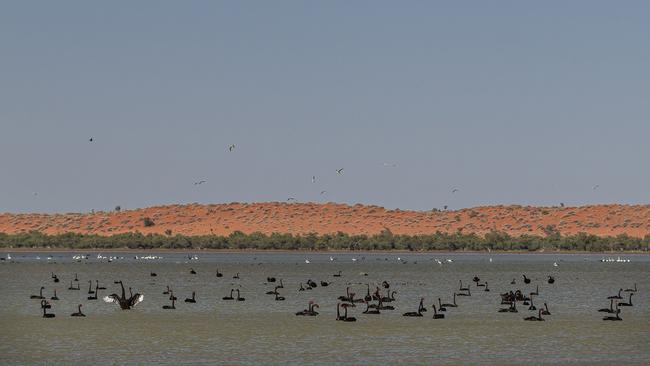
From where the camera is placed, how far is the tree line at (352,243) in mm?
173875

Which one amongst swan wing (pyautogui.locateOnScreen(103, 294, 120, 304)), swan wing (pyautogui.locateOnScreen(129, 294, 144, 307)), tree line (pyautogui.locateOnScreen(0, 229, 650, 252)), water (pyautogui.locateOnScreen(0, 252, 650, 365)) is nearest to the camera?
water (pyautogui.locateOnScreen(0, 252, 650, 365))

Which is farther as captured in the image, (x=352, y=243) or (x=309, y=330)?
(x=352, y=243)

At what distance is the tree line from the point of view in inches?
6845

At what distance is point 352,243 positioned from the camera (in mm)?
179125

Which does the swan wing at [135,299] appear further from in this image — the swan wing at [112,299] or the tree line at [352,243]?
the tree line at [352,243]

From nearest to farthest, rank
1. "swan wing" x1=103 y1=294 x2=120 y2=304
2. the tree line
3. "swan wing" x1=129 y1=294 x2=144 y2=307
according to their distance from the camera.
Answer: "swan wing" x1=129 y1=294 x2=144 y2=307 < "swan wing" x1=103 y1=294 x2=120 y2=304 < the tree line

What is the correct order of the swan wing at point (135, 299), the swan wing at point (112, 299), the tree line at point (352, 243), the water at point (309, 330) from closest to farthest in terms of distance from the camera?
the water at point (309, 330), the swan wing at point (135, 299), the swan wing at point (112, 299), the tree line at point (352, 243)

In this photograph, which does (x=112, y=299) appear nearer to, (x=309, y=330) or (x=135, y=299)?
(x=135, y=299)

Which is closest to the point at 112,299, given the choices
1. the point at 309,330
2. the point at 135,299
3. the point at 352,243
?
the point at 135,299

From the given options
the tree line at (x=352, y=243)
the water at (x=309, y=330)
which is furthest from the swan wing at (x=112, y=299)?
the tree line at (x=352, y=243)

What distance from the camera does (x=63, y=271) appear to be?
103875 millimetres

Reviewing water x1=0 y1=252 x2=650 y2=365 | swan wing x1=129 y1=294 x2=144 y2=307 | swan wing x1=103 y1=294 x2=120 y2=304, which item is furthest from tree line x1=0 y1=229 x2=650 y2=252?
swan wing x1=129 y1=294 x2=144 y2=307

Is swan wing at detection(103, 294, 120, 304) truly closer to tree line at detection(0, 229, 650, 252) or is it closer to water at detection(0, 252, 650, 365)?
water at detection(0, 252, 650, 365)

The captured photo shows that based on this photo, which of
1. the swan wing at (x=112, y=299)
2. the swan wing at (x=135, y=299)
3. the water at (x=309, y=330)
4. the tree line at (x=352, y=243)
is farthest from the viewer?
the tree line at (x=352, y=243)
